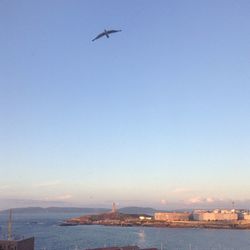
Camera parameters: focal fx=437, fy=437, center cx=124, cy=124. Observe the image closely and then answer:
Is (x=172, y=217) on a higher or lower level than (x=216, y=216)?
lower

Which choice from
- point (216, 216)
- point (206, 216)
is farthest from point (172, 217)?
point (216, 216)

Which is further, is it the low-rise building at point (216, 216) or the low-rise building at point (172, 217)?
the low-rise building at point (172, 217)

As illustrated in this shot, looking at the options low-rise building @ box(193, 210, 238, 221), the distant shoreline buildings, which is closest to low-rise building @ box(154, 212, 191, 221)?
the distant shoreline buildings

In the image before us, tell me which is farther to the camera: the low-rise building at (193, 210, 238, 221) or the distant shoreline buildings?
the distant shoreline buildings

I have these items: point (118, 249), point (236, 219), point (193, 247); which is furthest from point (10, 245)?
point (236, 219)

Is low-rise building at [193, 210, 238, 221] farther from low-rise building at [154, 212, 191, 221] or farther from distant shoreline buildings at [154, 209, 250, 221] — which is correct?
low-rise building at [154, 212, 191, 221]

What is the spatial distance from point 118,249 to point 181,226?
97.1 metres

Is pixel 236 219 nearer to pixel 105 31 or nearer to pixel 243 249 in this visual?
pixel 243 249

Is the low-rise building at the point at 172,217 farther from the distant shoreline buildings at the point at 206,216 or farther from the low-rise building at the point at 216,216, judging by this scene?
the low-rise building at the point at 216,216

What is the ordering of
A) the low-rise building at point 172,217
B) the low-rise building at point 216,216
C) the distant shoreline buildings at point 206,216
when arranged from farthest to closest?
the low-rise building at point 172,217 → the distant shoreline buildings at point 206,216 → the low-rise building at point 216,216

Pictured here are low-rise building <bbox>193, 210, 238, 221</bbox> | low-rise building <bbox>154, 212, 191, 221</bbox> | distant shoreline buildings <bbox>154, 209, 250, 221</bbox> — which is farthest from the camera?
low-rise building <bbox>154, 212, 191, 221</bbox>

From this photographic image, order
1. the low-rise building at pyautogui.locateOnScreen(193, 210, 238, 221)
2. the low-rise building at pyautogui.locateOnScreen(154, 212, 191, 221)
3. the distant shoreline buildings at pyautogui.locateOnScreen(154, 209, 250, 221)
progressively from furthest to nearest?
the low-rise building at pyautogui.locateOnScreen(154, 212, 191, 221), the distant shoreline buildings at pyautogui.locateOnScreen(154, 209, 250, 221), the low-rise building at pyautogui.locateOnScreen(193, 210, 238, 221)

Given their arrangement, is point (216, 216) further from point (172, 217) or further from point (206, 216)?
point (172, 217)

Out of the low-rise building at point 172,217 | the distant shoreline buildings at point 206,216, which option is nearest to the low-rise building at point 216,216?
the distant shoreline buildings at point 206,216
